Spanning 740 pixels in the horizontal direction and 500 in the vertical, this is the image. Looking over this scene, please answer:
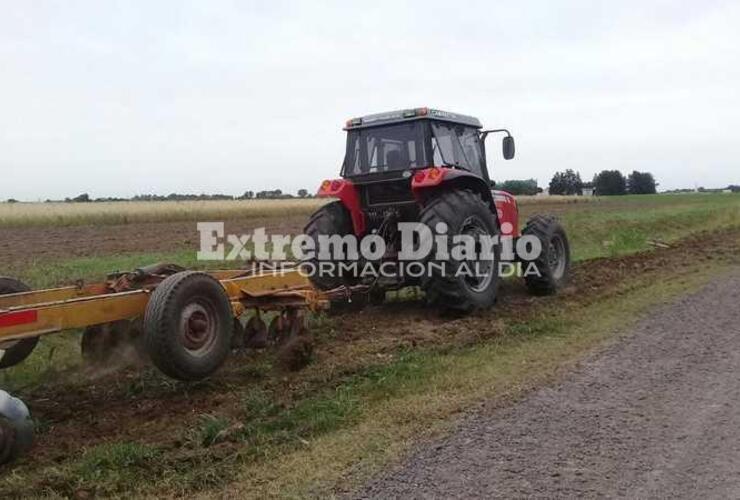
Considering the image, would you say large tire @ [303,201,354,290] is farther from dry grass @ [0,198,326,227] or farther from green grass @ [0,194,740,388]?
dry grass @ [0,198,326,227]

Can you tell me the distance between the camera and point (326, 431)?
14.7ft

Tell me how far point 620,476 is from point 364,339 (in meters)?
3.49

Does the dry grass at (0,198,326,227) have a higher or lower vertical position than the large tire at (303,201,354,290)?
higher

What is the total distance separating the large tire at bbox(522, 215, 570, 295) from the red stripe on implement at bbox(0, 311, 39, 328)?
638 cm

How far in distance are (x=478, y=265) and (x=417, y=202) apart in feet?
3.22

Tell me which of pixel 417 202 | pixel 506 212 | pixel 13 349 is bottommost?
pixel 13 349

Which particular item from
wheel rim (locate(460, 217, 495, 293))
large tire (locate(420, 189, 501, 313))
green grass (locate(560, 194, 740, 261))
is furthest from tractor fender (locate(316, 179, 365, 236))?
green grass (locate(560, 194, 740, 261))

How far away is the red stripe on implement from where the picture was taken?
13.8 ft

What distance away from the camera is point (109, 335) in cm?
587

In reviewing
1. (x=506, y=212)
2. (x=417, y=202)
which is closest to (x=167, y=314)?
(x=417, y=202)

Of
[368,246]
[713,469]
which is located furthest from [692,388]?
[368,246]

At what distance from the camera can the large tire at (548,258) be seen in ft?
30.6

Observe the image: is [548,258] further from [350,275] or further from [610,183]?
[610,183]

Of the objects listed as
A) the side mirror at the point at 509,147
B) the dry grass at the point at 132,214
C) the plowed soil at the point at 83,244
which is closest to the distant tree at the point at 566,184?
the dry grass at the point at 132,214
